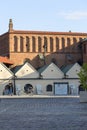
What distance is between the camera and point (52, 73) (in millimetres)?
85688

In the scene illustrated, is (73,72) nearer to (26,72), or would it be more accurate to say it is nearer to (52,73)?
(52,73)

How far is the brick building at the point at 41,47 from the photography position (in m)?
96.0

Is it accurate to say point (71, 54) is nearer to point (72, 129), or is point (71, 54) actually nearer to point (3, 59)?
point (3, 59)

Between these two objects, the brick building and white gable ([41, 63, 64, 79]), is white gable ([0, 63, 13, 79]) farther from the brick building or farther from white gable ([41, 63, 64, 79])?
the brick building

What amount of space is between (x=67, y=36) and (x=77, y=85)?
1828cm

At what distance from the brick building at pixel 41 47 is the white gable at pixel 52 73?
1066 cm

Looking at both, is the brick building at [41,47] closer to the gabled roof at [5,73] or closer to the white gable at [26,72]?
the white gable at [26,72]

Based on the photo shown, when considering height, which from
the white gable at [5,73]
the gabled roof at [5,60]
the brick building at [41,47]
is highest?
the brick building at [41,47]

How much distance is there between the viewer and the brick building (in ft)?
315

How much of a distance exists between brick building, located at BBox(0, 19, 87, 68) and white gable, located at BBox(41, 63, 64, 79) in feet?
35.0

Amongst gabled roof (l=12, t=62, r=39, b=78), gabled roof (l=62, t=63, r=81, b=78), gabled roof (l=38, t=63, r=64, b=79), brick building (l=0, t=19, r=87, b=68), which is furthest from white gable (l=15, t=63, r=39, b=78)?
brick building (l=0, t=19, r=87, b=68)

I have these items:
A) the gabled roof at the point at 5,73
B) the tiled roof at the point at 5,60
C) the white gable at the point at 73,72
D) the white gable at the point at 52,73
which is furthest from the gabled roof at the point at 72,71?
the tiled roof at the point at 5,60

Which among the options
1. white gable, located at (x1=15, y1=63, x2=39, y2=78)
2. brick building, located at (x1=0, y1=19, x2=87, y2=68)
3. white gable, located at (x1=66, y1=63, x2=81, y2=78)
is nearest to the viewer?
white gable, located at (x1=15, y1=63, x2=39, y2=78)


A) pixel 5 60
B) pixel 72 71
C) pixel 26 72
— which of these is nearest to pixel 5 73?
pixel 26 72
